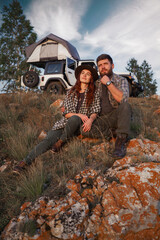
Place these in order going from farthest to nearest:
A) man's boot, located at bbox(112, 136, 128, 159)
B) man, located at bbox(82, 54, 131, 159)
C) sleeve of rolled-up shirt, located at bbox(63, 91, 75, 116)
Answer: sleeve of rolled-up shirt, located at bbox(63, 91, 75, 116) → man, located at bbox(82, 54, 131, 159) → man's boot, located at bbox(112, 136, 128, 159)

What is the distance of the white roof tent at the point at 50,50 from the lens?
856cm

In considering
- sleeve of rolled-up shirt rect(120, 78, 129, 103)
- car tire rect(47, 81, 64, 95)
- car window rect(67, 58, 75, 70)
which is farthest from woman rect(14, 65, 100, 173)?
car window rect(67, 58, 75, 70)

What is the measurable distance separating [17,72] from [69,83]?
9403 millimetres

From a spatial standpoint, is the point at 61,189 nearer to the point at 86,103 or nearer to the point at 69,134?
the point at 69,134

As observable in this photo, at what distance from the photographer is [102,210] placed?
4.28ft

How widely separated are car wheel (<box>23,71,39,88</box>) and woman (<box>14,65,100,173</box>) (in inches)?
226

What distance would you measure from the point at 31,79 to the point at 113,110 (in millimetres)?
6788

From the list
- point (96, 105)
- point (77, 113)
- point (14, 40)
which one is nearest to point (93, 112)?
point (96, 105)

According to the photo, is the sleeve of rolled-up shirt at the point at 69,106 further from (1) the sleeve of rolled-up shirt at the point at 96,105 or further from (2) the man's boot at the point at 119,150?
(2) the man's boot at the point at 119,150

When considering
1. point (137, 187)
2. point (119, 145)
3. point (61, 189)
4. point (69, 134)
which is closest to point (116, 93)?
point (119, 145)

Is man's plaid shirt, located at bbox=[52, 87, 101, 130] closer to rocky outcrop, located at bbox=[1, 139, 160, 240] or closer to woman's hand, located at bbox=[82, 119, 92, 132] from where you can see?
woman's hand, located at bbox=[82, 119, 92, 132]

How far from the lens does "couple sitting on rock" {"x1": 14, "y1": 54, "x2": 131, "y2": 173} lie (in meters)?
2.29

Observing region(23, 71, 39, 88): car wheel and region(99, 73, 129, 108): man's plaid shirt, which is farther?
region(23, 71, 39, 88): car wheel

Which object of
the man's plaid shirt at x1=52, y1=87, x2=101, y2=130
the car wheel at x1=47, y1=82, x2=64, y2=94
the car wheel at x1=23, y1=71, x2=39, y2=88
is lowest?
the man's plaid shirt at x1=52, y1=87, x2=101, y2=130
